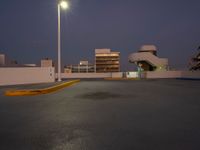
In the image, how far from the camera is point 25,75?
16578 millimetres

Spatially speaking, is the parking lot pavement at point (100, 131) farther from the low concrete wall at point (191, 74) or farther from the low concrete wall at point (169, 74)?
the low concrete wall at point (169, 74)

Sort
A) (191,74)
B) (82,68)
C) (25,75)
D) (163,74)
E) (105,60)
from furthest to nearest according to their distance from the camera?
(82,68), (105,60), (163,74), (191,74), (25,75)

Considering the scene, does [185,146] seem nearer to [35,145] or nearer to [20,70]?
[35,145]

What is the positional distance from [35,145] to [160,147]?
7.51 ft

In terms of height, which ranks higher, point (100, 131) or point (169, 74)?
point (169, 74)

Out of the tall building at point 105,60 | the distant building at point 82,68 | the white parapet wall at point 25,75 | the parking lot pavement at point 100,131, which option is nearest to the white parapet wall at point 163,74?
the white parapet wall at point 25,75

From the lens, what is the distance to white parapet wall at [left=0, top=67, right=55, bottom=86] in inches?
608

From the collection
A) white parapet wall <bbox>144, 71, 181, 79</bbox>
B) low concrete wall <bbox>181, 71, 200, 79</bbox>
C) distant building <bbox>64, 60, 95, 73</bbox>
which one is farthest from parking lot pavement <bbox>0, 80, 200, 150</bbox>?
distant building <bbox>64, 60, 95, 73</bbox>

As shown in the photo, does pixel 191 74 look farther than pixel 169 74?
No

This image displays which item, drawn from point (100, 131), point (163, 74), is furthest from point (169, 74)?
point (100, 131)

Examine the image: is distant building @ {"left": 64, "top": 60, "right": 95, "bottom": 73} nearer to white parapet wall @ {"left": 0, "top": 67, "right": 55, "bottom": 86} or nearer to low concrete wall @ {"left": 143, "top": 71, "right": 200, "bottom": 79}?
low concrete wall @ {"left": 143, "top": 71, "right": 200, "bottom": 79}

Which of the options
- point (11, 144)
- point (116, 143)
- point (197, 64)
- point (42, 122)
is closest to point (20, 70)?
point (42, 122)

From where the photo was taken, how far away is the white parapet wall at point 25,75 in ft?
50.7

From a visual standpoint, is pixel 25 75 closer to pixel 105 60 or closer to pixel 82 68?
pixel 105 60
